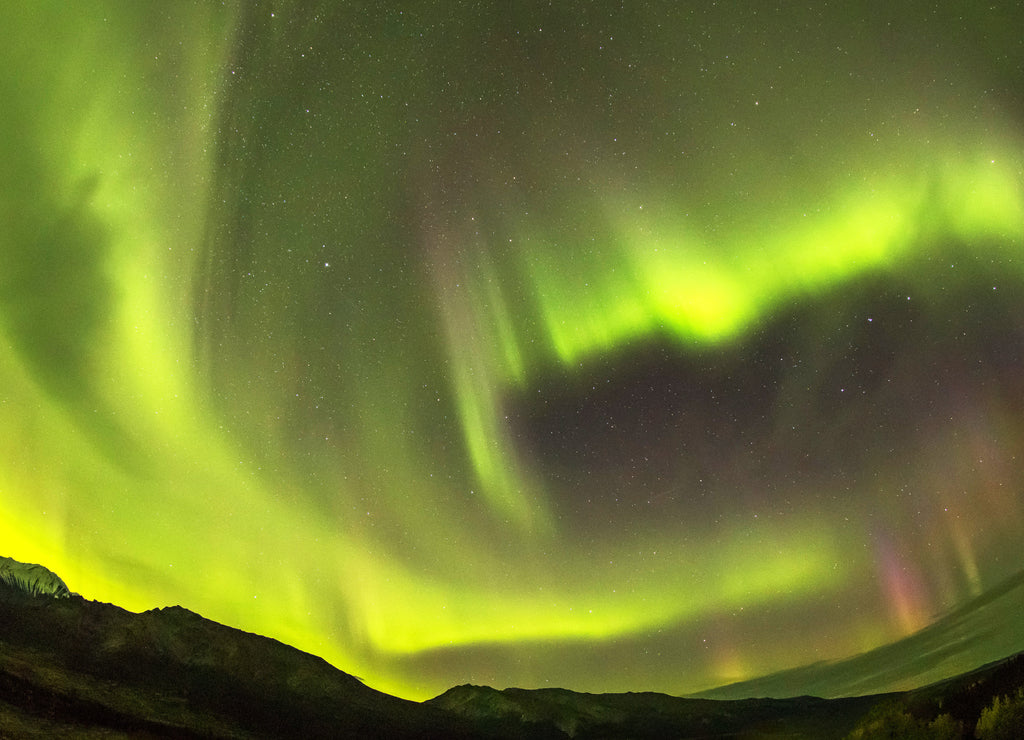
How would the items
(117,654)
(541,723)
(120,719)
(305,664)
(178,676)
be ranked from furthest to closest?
1. (305,664)
2. (541,723)
3. (178,676)
4. (117,654)
5. (120,719)

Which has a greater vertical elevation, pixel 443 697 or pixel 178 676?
pixel 178 676

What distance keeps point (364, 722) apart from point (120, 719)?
23.7 meters

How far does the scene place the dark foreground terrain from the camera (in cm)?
2492

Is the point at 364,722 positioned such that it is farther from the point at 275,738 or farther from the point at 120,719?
the point at 120,719

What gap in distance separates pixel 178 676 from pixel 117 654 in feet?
17.5

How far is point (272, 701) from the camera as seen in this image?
179ft

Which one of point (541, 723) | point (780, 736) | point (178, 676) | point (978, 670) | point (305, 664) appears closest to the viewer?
point (978, 670)

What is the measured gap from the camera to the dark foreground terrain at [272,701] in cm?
2492

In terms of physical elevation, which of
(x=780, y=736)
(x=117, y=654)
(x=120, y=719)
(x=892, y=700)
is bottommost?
(x=780, y=736)

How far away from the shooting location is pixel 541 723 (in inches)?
2290

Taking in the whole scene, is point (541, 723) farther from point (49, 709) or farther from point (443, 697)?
point (49, 709)

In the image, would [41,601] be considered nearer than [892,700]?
No

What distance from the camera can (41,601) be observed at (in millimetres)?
46688

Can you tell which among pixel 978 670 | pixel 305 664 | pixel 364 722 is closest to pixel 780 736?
pixel 978 670
